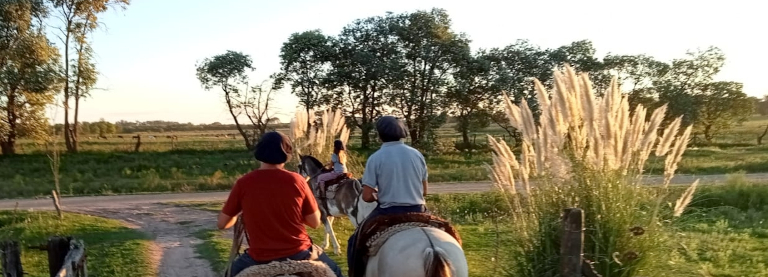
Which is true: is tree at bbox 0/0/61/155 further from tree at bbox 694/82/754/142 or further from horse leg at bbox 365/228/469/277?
tree at bbox 694/82/754/142

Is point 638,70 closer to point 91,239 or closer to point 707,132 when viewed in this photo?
point 707,132

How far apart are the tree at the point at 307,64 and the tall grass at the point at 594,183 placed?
2714cm

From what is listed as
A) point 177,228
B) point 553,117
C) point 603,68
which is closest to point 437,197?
point 177,228

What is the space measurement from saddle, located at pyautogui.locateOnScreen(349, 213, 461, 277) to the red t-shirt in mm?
934

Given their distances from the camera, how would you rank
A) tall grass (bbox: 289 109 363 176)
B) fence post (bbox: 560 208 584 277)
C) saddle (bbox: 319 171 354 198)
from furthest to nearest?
tall grass (bbox: 289 109 363 176)
saddle (bbox: 319 171 354 198)
fence post (bbox: 560 208 584 277)

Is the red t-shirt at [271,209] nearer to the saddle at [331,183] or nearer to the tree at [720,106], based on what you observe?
the saddle at [331,183]

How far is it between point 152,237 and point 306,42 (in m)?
20.2

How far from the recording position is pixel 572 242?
12.8 ft

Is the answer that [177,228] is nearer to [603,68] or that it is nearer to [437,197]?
[437,197]

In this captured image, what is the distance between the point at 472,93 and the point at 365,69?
20.1ft

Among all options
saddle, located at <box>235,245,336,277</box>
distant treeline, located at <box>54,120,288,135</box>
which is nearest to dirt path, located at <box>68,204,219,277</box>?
saddle, located at <box>235,245,336,277</box>

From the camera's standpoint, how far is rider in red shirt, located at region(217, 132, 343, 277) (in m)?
4.05

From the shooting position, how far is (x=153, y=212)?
1597 centimetres

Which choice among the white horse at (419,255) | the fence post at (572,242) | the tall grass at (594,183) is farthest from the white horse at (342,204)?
the fence post at (572,242)
